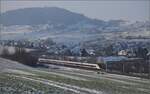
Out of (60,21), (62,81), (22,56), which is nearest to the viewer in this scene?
(62,81)

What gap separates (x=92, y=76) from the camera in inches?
540

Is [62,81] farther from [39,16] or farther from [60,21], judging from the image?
[39,16]

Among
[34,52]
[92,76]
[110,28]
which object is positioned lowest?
[92,76]

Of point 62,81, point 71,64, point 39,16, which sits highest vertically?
point 39,16

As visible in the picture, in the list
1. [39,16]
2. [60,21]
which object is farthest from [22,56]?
[60,21]

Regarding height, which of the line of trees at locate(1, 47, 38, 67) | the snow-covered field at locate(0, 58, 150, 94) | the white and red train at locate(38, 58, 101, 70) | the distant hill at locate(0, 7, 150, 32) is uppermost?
the distant hill at locate(0, 7, 150, 32)

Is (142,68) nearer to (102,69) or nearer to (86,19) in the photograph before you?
(102,69)

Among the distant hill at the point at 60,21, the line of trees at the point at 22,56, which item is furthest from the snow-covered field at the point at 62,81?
the distant hill at the point at 60,21

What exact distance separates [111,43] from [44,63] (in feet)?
9.33

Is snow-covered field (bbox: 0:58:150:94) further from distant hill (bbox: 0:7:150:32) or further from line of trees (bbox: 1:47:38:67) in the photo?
distant hill (bbox: 0:7:150:32)

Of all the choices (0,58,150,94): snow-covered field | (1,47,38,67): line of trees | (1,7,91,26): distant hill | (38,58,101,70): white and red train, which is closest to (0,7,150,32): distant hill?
(1,7,91,26): distant hill

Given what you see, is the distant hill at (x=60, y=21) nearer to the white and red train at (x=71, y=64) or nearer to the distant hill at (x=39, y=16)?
the distant hill at (x=39, y=16)

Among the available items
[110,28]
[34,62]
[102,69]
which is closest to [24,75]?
[34,62]

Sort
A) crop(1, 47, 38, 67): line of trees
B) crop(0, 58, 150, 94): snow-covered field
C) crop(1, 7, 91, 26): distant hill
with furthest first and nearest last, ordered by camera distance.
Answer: crop(1, 7, 91, 26): distant hill, crop(1, 47, 38, 67): line of trees, crop(0, 58, 150, 94): snow-covered field
